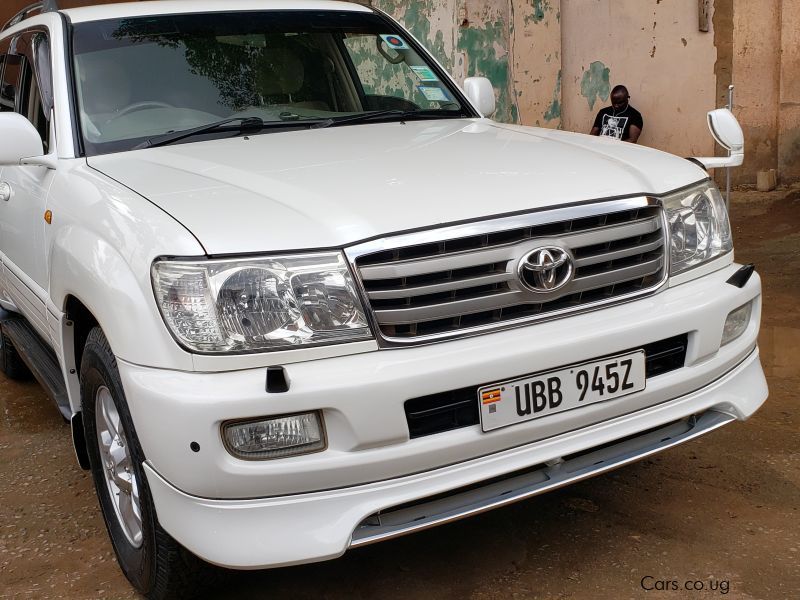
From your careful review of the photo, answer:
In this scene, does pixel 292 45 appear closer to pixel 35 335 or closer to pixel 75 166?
pixel 75 166

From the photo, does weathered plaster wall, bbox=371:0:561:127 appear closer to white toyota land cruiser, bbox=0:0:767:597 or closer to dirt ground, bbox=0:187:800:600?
dirt ground, bbox=0:187:800:600

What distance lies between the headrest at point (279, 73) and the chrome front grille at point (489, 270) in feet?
5.01

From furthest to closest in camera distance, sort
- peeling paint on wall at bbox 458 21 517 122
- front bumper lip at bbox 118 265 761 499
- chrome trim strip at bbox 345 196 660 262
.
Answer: peeling paint on wall at bbox 458 21 517 122, chrome trim strip at bbox 345 196 660 262, front bumper lip at bbox 118 265 761 499

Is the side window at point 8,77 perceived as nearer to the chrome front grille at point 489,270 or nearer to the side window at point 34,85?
the side window at point 34,85

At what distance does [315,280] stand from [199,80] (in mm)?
1532

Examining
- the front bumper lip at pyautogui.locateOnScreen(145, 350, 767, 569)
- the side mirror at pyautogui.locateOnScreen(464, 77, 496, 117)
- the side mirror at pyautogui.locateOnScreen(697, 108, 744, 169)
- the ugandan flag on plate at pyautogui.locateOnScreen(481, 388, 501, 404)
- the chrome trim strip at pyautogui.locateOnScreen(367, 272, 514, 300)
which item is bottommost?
the front bumper lip at pyautogui.locateOnScreen(145, 350, 767, 569)

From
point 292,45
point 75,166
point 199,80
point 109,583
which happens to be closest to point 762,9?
point 292,45

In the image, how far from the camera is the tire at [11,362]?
5.07m

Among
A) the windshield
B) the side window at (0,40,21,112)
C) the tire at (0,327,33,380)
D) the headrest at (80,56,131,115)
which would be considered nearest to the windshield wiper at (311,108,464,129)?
the windshield

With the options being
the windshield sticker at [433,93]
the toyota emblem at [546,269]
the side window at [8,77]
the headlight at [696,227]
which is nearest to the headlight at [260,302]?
the toyota emblem at [546,269]

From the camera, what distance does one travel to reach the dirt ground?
8.75 ft

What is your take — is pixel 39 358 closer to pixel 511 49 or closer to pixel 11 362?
pixel 11 362

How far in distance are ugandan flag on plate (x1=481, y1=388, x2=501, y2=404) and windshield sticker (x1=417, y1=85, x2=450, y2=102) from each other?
6.46ft

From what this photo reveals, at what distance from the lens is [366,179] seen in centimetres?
257
